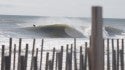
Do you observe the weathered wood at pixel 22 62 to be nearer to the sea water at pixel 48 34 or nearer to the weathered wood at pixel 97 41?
the weathered wood at pixel 97 41

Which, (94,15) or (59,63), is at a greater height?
(94,15)

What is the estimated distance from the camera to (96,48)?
6.26 ft

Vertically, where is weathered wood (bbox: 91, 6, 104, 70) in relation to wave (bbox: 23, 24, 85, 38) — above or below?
above

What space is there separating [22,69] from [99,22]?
2.69 meters

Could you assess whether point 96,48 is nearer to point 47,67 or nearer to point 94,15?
point 94,15

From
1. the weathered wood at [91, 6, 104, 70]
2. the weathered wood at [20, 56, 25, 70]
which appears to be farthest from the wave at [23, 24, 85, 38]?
the weathered wood at [91, 6, 104, 70]

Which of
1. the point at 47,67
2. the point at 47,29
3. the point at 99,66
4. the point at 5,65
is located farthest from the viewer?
the point at 47,29

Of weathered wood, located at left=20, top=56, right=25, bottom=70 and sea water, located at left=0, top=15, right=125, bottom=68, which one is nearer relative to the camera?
weathered wood, located at left=20, top=56, right=25, bottom=70

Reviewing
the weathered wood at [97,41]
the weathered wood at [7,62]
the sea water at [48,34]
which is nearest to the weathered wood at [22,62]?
the weathered wood at [7,62]

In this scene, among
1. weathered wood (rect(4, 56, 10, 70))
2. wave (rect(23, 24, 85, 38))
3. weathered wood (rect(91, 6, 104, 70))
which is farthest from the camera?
wave (rect(23, 24, 85, 38))

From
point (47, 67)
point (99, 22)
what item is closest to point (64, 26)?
point (47, 67)

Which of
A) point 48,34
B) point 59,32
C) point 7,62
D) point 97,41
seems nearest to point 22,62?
point 7,62

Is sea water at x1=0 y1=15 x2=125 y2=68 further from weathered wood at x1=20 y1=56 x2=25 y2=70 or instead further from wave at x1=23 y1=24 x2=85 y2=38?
weathered wood at x1=20 y1=56 x2=25 y2=70

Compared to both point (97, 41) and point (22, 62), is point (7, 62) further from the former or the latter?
point (97, 41)
